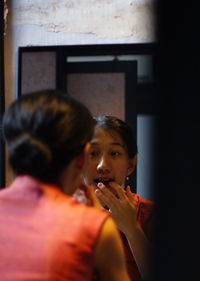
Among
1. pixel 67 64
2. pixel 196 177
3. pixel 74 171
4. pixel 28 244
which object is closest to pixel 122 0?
pixel 67 64

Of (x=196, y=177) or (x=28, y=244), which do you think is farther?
(x=28, y=244)

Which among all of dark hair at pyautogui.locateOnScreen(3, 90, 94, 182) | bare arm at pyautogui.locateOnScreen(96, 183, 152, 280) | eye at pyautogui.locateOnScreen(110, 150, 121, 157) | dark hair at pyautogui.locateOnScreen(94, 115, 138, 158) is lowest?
bare arm at pyautogui.locateOnScreen(96, 183, 152, 280)

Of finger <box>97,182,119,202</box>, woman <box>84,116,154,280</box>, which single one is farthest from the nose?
finger <box>97,182,119,202</box>

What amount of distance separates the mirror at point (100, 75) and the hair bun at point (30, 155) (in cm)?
100

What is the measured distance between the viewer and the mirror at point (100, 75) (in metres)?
1.69

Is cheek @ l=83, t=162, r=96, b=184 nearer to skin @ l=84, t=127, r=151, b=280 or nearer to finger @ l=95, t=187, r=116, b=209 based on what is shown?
skin @ l=84, t=127, r=151, b=280

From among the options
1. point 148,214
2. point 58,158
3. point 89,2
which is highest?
point 89,2

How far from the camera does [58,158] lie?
2.23 ft

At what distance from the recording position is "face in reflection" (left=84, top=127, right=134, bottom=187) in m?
1.19

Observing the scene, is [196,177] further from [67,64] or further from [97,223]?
[67,64]

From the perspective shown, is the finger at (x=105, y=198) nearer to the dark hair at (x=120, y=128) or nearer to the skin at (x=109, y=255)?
the dark hair at (x=120, y=128)

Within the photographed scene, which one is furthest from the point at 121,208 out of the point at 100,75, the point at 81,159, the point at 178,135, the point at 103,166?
the point at 100,75

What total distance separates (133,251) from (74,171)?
0.38 meters

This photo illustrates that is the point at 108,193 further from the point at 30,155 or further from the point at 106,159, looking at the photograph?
the point at 30,155
